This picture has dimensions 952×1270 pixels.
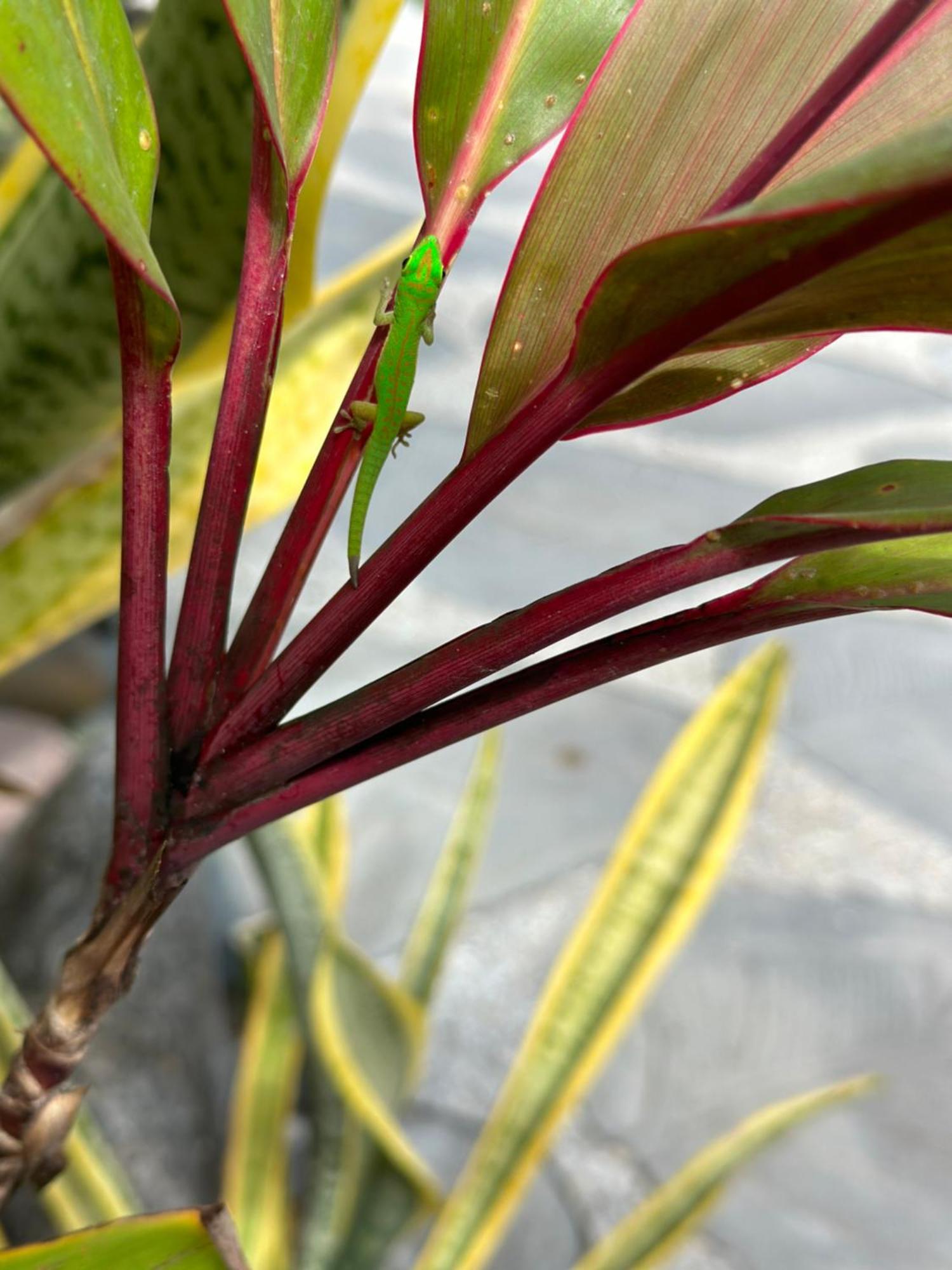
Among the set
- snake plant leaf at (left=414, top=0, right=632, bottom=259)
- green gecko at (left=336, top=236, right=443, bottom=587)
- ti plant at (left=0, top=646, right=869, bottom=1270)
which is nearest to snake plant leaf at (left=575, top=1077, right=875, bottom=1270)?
ti plant at (left=0, top=646, right=869, bottom=1270)

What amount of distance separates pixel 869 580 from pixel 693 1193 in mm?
512

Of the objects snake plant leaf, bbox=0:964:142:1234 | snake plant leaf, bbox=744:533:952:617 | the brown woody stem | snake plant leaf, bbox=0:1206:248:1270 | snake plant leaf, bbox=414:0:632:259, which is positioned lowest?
snake plant leaf, bbox=0:964:142:1234

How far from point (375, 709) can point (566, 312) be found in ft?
0.31

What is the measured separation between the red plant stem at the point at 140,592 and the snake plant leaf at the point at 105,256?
0.15 metres

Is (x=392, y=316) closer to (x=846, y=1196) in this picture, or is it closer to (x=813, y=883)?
(x=846, y=1196)

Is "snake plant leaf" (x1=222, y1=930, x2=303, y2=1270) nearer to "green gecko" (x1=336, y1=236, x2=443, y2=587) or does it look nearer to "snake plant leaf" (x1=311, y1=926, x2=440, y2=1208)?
"snake plant leaf" (x1=311, y1=926, x2=440, y2=1208)

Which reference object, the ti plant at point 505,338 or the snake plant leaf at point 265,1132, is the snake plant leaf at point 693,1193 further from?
the ti plant at point 505,338

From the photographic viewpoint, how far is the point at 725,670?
172 cm

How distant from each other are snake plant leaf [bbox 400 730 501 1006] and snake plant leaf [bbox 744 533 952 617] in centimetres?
48

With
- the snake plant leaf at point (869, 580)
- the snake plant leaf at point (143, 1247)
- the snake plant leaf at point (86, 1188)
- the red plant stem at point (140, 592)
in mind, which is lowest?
the snake plant leaf at point (86, 1188)

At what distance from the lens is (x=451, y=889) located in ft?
2.33

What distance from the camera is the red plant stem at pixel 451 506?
7.6 inches

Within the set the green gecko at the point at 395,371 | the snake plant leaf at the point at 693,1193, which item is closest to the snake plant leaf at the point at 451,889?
the snake plant leaf at the point at 693,1193

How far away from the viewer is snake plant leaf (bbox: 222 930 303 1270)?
707mm
